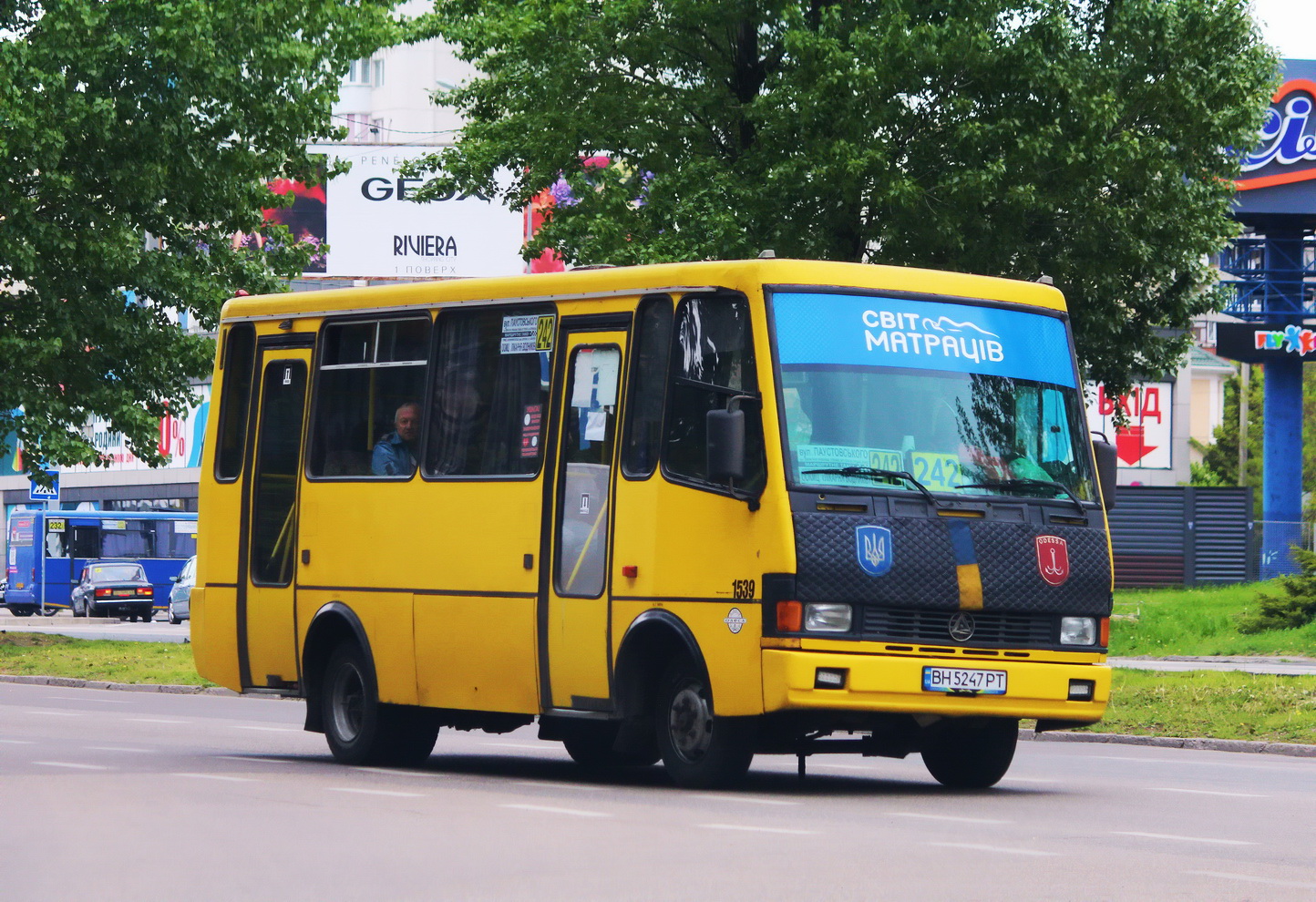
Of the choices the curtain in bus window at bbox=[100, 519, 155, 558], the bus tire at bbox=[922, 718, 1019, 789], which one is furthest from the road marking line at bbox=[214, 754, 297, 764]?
the curtain in bus window at bbox=[100, 519, 155, 558]

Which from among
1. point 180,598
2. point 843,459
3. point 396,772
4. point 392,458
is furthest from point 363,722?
point 180,598

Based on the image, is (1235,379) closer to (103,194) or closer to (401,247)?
(401,247)

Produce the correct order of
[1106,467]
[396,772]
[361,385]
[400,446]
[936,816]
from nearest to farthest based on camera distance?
[936,816], [1106,467], [396,772], [400,446], [361,385]

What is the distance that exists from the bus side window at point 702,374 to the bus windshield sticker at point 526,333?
50.2 inches

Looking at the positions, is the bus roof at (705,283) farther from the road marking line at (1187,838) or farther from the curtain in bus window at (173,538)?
the curtain in bus window at (173,538)

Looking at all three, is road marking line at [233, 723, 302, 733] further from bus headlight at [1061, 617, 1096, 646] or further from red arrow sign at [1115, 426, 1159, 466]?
red arrow sign at [1115, 426, 1159, 466]

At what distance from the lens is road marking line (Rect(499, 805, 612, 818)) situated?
39.2 ft

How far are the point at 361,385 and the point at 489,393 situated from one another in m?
1.44

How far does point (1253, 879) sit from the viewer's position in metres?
9.38

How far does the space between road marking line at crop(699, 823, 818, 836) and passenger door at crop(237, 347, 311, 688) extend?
5.71 meters

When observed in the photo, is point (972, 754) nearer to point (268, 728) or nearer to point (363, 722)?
point (363, 722)

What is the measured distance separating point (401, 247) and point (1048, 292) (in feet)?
180

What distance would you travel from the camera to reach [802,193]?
26.0 meters

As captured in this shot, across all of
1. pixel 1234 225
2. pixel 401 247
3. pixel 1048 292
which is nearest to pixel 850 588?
pixel 1048 292
